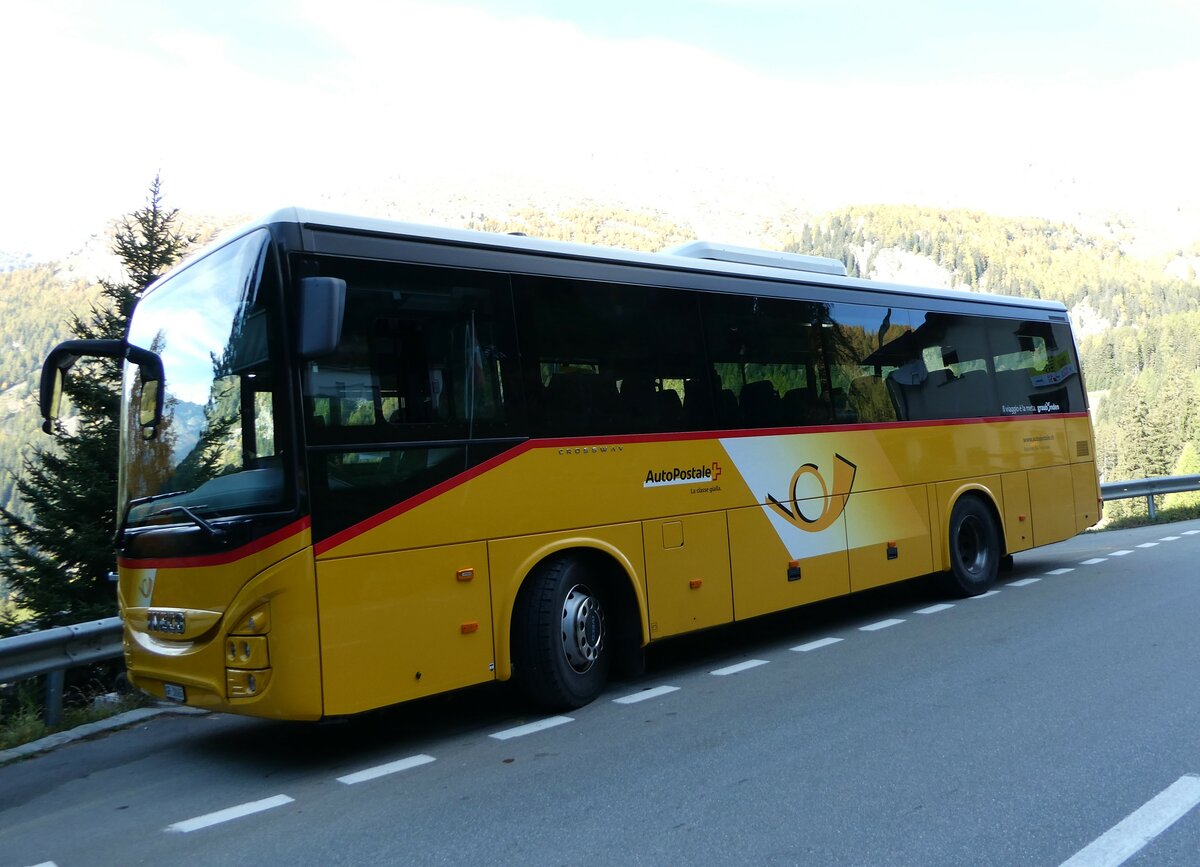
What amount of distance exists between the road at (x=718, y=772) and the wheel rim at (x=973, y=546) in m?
2.32

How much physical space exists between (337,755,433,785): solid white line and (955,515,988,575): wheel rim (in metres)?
6.86

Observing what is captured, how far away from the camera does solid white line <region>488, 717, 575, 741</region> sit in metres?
5.79

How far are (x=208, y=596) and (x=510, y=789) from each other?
1953 mm

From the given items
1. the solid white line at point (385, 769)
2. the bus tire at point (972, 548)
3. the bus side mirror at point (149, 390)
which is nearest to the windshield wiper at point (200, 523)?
the bus side mirror at point (149, 390)

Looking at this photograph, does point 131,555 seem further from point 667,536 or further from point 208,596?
point 667,536

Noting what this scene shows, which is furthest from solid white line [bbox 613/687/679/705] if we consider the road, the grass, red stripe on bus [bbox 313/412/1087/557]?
the grass

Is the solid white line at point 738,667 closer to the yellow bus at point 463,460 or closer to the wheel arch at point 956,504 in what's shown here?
the yellow bus at point 463,460

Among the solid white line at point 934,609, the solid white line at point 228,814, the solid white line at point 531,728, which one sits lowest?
the solid white line at point 934,609

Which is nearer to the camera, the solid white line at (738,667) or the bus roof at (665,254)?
the bus roof at (665,254)

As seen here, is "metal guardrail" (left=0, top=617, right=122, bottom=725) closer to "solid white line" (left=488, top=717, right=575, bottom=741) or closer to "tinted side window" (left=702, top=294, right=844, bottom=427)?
"solid white line" (left=488, top=717, right=575, bottom=741)

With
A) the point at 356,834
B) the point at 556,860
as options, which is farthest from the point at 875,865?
the point at 356,834

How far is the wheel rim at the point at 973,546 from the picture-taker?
10281 mm

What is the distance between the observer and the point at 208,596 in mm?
5180

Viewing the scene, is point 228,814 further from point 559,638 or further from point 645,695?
point 645,695
